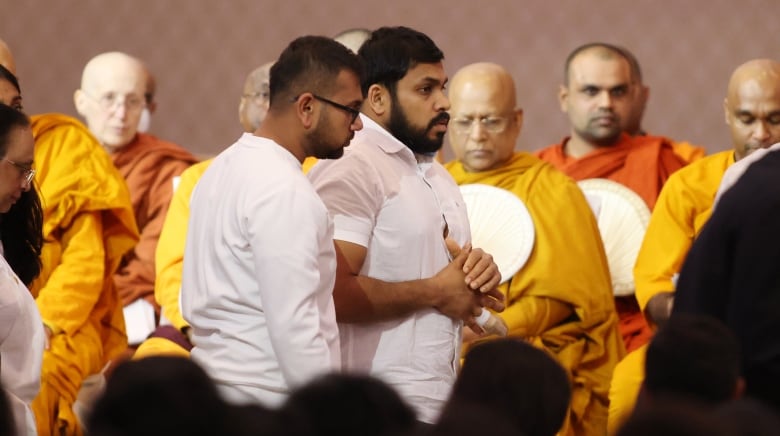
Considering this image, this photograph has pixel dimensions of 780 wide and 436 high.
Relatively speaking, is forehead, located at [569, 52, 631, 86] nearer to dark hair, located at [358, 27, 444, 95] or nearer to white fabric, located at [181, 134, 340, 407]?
dark hair, located at [358, 27, 444, 95]

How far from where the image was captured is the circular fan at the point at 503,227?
4.94 m

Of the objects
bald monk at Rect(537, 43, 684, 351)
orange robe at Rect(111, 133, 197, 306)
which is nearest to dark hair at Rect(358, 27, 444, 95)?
orange robe at Rect(111, 133, 197, 306)

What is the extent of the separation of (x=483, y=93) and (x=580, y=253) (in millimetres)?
792

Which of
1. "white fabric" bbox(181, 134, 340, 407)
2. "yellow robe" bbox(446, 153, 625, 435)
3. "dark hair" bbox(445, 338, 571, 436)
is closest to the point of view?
"dark hair" bbox(445, 338, 571, 436)

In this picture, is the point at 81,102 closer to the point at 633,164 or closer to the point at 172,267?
the point at 172,267

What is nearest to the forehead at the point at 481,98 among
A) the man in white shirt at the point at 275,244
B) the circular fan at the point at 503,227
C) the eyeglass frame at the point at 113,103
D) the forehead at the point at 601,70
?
the circular fan at the point at 503,227

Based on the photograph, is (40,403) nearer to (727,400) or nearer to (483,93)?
(483,93)

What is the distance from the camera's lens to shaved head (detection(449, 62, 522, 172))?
18.3 feet

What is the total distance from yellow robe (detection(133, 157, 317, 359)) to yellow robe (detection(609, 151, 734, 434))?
5.17ft

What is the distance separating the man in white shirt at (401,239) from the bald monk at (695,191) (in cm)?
172

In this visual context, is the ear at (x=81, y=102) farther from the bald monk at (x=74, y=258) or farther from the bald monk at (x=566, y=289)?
the bald monk at (x=566, y=289)

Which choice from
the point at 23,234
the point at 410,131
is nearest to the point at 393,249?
the point at 410,131

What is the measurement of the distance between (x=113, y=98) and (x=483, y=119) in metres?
1.83

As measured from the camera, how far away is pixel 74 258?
16.1 feet
